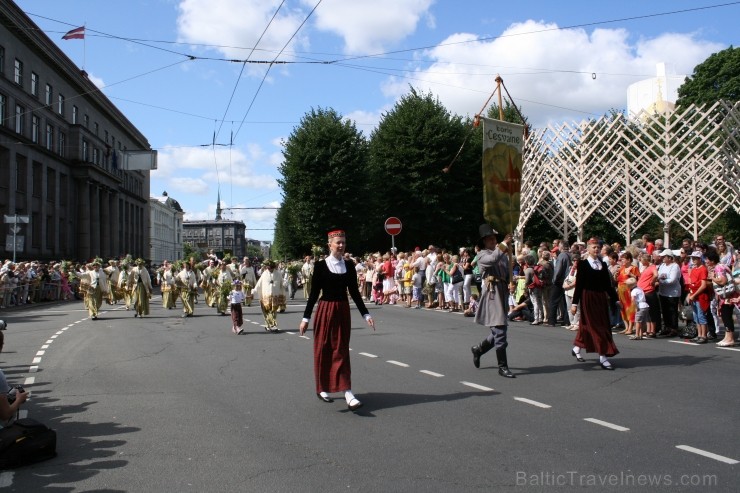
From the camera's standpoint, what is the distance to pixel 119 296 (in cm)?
2641

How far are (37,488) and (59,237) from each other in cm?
5405

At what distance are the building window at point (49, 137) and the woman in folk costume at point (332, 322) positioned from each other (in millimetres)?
51032

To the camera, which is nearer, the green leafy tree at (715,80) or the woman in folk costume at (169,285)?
the woman in folk costume at (169,285)

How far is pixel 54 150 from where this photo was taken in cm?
5359

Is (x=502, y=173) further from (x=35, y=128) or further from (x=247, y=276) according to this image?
(x=35, y=128)

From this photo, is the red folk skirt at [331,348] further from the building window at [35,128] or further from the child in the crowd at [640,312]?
the building window at [35,128]

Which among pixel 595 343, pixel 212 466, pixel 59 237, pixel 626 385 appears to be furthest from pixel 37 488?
pixel 59 237

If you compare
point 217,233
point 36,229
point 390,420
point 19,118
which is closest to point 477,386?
point 390,420

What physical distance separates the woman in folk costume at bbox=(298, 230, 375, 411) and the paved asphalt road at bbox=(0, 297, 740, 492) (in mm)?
296

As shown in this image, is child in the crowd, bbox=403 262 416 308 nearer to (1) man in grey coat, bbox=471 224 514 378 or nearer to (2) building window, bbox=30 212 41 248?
(1) man in grey coat, bbox=471 224 514 378

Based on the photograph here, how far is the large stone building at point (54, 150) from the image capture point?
143 ft

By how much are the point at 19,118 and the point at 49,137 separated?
698cm

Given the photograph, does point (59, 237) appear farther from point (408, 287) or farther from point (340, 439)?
point (340, 439)

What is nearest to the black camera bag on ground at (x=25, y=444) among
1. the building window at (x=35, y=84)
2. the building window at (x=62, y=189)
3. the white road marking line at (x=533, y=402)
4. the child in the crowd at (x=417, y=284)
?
the white road marking line at (x=533, y=402)
